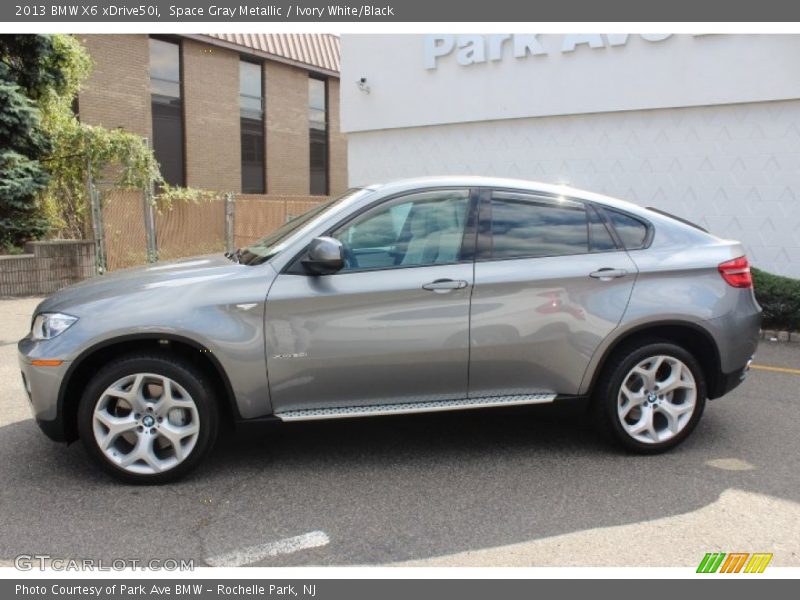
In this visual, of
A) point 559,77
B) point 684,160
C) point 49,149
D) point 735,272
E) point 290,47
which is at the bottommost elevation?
point 735,272

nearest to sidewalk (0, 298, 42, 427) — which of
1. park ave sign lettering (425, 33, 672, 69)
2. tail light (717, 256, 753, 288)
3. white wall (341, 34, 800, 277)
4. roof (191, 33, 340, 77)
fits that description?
tail light (717, 256, 753, 288)

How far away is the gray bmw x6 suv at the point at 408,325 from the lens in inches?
151

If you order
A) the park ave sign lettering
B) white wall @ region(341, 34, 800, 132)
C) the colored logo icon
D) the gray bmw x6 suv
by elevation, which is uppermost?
the park ave sign lettering

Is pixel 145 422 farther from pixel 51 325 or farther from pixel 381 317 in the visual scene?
pixel 381 317

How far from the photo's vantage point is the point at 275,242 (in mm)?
4383

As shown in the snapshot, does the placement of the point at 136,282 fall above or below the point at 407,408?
above

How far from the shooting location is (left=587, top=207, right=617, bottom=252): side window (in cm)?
437

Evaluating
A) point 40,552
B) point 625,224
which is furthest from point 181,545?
point 625,224

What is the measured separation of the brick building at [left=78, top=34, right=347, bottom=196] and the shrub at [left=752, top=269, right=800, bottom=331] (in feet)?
53.9

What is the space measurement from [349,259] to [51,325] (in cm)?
169

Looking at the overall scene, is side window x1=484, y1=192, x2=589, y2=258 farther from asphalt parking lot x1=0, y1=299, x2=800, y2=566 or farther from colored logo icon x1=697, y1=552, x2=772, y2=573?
colored logo icon x1=697, y1=552, x2=772, y2=573

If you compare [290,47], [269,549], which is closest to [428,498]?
[269,549]

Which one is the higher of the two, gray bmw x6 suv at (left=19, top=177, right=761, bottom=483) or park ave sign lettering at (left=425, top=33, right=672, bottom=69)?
park ave sign lettering at (left=425, top=33, right=672, bottom=69)

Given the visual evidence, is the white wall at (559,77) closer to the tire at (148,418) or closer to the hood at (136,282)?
the hood at (136,282)
